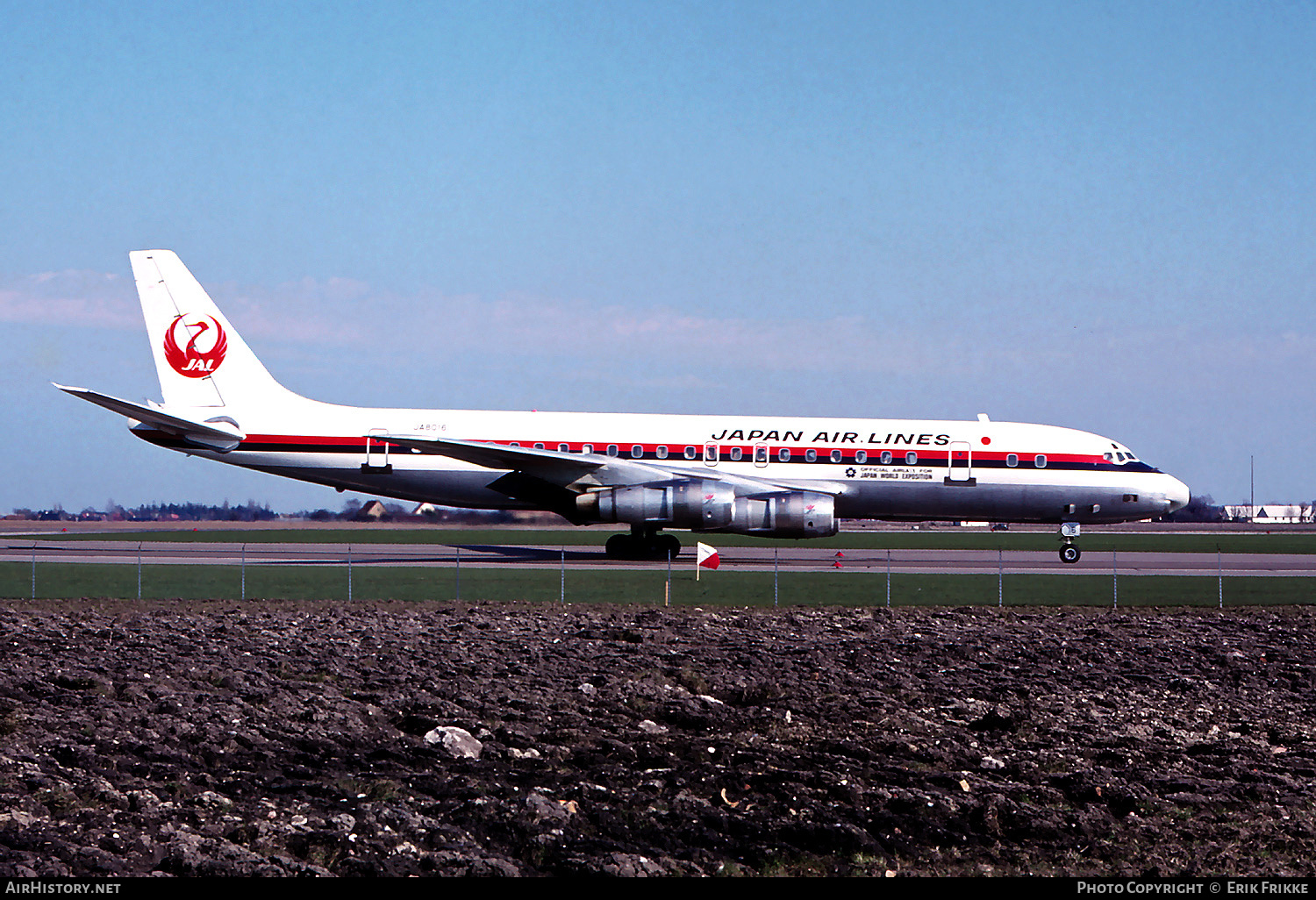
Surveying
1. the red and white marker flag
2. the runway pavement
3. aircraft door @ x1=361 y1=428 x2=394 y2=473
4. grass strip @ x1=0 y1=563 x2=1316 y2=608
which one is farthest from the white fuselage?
the red and white marker flag

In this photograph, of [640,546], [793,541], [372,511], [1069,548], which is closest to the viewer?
[640,546]

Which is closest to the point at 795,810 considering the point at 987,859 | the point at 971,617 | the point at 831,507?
the point at 987,859

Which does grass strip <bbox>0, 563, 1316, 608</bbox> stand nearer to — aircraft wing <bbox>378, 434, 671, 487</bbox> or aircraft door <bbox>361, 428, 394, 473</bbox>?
aircraft wing <bbox>378, 434, 671, 487</bbox>

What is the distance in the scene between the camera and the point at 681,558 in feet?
122

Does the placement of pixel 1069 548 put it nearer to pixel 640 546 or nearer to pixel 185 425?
pixel 640 546

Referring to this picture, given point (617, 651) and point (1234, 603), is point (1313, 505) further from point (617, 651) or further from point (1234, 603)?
point (617, 651)

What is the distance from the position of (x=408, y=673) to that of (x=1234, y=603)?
19490 mm

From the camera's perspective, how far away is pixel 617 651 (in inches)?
712

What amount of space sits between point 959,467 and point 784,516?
21.5 feet

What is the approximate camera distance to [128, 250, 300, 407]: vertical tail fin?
3550 cm

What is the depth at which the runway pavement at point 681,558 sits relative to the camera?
34.1 m

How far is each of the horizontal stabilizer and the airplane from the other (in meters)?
0.05

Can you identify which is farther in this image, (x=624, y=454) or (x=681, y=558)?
(x=681, y=558)

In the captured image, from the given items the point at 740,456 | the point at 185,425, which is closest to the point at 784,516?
the point at 740,456
